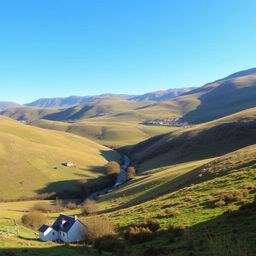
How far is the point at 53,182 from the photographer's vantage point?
11919 centimetres

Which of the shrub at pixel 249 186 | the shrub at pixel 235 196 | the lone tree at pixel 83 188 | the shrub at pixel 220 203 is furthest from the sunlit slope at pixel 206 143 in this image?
the shrub at pixel 220 203

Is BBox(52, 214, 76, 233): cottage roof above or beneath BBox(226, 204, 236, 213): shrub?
beneath

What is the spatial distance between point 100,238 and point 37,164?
106m

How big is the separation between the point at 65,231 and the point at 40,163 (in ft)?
310

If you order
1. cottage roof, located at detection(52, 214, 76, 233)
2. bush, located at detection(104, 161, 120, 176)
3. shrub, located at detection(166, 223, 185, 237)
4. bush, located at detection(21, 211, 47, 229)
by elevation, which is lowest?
bush, located at detection(104, 161, 120, 176)

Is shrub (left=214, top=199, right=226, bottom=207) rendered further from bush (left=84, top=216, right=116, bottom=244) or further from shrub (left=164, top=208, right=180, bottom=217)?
bush (left=84, top=216, right=116, bottom=244)

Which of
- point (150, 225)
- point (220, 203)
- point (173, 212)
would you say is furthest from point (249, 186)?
point (150, 225)

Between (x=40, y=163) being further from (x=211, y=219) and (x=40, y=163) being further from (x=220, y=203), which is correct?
(x=211, y=219)

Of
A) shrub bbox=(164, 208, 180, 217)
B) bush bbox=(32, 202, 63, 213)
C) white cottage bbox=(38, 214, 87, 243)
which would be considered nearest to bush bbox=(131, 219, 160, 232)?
shrub bbox=(164, 208, 180, 217)

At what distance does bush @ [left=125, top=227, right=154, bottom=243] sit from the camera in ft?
96.4

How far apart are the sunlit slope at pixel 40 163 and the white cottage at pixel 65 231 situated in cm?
6486

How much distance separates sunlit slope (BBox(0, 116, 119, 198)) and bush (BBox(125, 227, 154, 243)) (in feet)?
277

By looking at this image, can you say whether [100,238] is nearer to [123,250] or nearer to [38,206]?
[123,250]

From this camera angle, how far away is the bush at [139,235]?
96.4 feet
